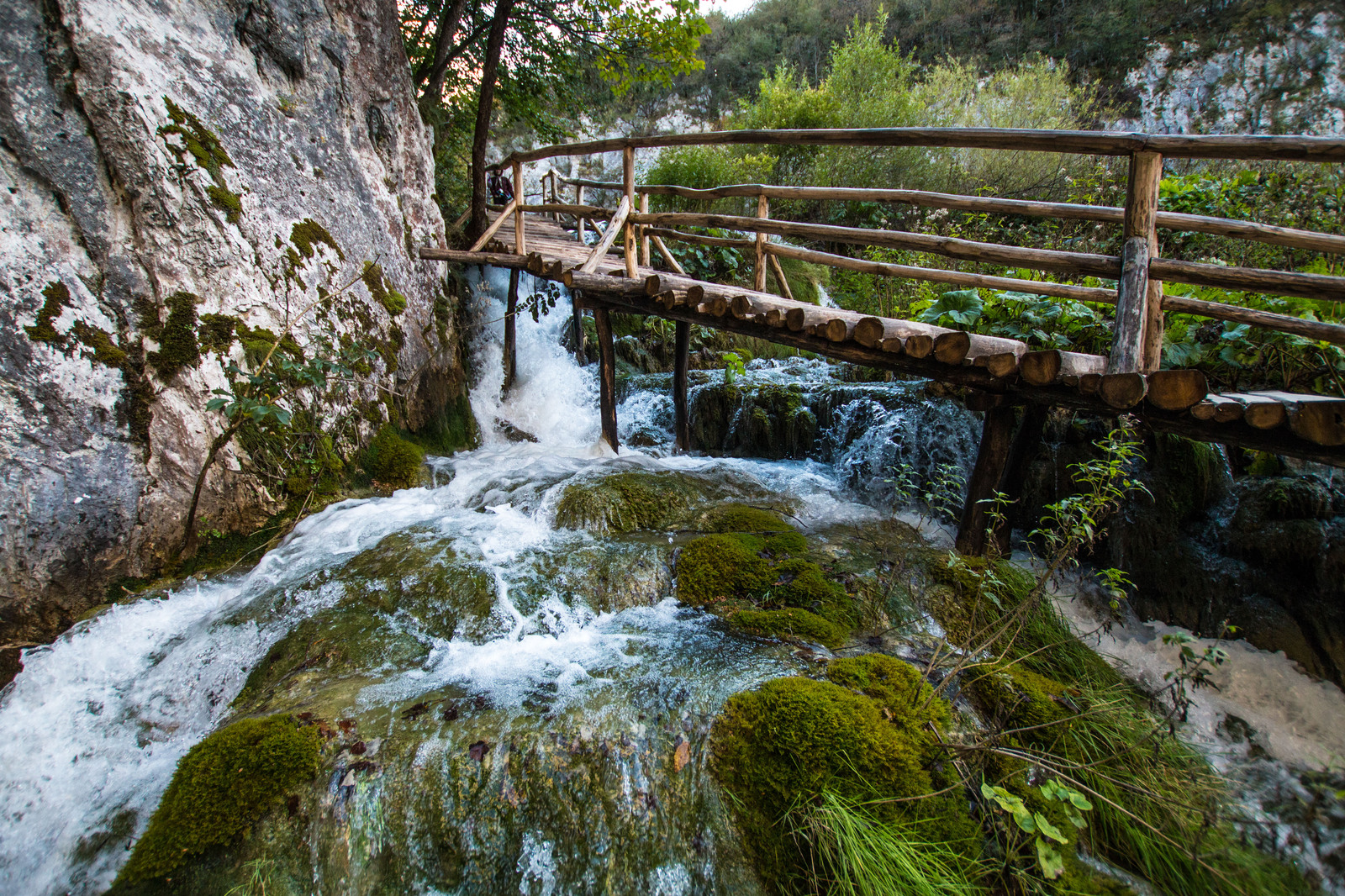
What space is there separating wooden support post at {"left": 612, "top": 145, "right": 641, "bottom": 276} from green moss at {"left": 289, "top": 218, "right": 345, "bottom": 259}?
292 centimetres

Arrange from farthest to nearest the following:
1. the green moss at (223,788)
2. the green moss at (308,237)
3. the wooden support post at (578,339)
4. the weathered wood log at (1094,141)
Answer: the wooden support post at (578,339), the green moss at (308,237), the weathered wood log at (1094,141), the green moss at (223,788)

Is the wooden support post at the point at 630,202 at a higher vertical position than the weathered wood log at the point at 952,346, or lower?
higher

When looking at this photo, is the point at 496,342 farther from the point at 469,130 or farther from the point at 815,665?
the point at 815,665

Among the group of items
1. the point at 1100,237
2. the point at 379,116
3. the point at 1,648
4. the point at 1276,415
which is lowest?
the point at 1,648

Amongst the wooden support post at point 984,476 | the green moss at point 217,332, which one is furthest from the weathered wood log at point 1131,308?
the green moss at point 217,332

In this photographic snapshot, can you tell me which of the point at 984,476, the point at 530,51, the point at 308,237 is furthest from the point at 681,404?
the point at 530,51

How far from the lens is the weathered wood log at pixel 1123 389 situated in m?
3.04

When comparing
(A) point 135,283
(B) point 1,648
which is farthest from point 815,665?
(A) point 135,283

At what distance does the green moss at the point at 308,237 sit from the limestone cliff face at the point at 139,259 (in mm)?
24

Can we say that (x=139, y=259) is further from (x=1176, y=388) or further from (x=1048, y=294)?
(x=1176, y=388)

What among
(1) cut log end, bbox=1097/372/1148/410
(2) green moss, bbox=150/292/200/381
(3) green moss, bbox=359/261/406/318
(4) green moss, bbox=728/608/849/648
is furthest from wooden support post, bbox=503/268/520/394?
(1) cut log end, bbox=1097/372/1148/410

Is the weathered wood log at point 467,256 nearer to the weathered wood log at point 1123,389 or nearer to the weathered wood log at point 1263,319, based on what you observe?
the weathered wood log at point 1123,389

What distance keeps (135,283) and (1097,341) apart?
787 centimetres

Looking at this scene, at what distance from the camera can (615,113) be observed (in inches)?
1158
